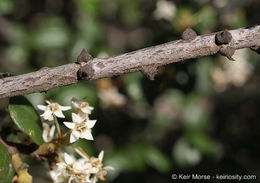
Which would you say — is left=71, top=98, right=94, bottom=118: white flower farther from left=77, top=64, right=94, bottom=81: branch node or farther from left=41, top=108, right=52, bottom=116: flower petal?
left=77, top=64, right=94, bottom=81: branch node

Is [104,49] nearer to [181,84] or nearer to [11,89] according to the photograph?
[181,84]

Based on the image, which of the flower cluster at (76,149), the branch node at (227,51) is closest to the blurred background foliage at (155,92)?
the flower cluster at (76,149)

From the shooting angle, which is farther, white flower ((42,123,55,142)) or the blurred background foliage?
the blurred background foliage

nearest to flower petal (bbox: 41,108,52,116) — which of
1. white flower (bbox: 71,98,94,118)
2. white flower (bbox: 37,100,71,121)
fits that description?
white flower (bbox: 37,100,71,121)

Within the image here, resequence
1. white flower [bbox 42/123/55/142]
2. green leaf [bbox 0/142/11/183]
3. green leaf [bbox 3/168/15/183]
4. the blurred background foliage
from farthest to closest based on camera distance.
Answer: the blurred background foliage < white flower [bbox 42/123/55/142] < green leaf [bbox 3/168/15/183] < green leaf [bbox 0/142/11/183]

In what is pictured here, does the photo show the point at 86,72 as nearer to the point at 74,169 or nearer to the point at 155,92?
the point at 74,169

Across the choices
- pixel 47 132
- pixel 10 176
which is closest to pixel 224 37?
pixel 47 132
